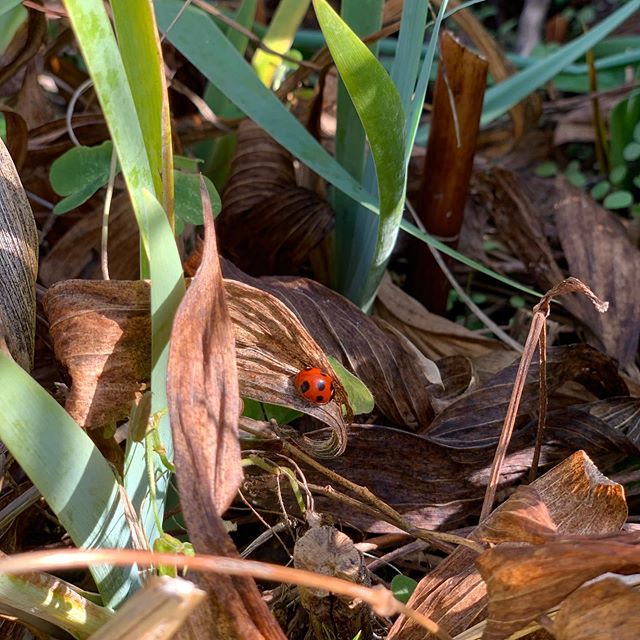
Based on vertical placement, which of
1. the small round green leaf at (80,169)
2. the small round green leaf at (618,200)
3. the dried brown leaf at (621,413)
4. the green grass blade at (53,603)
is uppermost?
the small round green leaf at (80,169)

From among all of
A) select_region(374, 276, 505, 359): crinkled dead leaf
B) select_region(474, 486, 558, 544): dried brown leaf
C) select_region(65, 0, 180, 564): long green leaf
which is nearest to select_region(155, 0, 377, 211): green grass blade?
select_region(374, 276, 505, 359): crinkled dead leaf

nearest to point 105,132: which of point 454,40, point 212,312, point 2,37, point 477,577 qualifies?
point 2,37

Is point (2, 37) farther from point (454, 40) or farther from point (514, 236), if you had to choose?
point (514, 236)

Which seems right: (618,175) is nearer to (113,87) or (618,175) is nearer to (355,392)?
(355,392)

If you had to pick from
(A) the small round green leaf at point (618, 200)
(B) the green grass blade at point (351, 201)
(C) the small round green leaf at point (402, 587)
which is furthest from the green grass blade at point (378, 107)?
(A) the small round green leaf at point (618, 200)

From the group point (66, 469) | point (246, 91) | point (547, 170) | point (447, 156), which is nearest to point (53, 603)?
point (66, 469)

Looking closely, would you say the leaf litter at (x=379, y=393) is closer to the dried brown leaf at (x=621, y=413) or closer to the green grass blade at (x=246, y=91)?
the dried brown leaf at (x=621, y=413)
